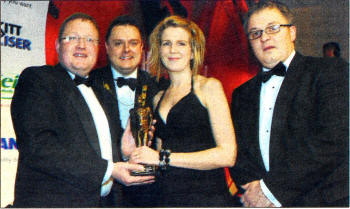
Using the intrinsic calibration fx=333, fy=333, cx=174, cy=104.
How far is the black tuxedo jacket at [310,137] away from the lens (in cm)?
189

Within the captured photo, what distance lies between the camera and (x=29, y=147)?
6.35ft

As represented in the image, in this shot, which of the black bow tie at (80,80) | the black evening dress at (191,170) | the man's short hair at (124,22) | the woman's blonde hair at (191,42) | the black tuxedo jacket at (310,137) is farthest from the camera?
the man's short hair at (124,22)

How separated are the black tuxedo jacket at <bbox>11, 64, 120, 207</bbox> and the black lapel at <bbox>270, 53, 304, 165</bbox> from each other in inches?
40.7

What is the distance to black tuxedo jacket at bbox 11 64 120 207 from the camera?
6.36 feet

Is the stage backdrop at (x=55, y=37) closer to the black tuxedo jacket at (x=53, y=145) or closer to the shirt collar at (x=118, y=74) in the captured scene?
the shirt collar at (x=118, y=74)

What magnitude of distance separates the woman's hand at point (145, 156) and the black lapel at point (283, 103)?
710 mm

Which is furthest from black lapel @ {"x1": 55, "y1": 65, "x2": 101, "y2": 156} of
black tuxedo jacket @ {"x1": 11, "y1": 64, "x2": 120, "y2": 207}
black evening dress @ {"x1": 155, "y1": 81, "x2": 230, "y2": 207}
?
black evening dress @ {"x1": 155, "y1": 81, "x2": 230, "y2": 207}

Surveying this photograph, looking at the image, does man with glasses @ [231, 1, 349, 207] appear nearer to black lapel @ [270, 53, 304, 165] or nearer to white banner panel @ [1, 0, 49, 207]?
black lapel @ [270, 53, 304, 165]

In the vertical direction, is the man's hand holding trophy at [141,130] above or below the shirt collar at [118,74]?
below

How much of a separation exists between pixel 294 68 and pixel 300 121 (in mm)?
322

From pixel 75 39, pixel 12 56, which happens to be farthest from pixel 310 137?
pixel 12 56

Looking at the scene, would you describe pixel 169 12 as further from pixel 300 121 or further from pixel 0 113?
pixel 0 113

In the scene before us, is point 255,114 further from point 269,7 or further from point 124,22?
point 124,22

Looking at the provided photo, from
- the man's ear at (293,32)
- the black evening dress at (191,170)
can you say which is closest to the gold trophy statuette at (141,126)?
the black evening dress at (191,170)
